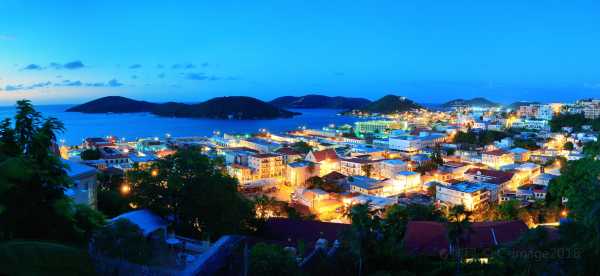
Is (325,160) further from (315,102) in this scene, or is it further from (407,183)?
Answer: (315,102)

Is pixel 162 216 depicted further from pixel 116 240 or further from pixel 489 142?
pixel 489 142

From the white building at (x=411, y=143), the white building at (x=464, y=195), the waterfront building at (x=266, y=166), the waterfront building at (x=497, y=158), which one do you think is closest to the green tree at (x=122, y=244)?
the white building at (x=464, y=195)

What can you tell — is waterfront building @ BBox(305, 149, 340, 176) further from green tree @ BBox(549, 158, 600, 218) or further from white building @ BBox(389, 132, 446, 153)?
green tree @ BBox(549, 158, 600, 218)

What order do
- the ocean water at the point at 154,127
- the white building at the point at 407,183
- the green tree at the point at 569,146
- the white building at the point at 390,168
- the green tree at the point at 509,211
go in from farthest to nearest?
the ocean water at the point at 154,127, the green tree at the point at 569,146, the white building at the point at 390,168, the white building at the point at 407,183, the green tree at the point at 509,211

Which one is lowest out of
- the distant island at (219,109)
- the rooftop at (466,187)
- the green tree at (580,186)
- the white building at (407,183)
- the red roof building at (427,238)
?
the white building at (407,183)

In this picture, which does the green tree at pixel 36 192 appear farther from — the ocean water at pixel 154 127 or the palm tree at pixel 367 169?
the ocean water at pixel 154 127
